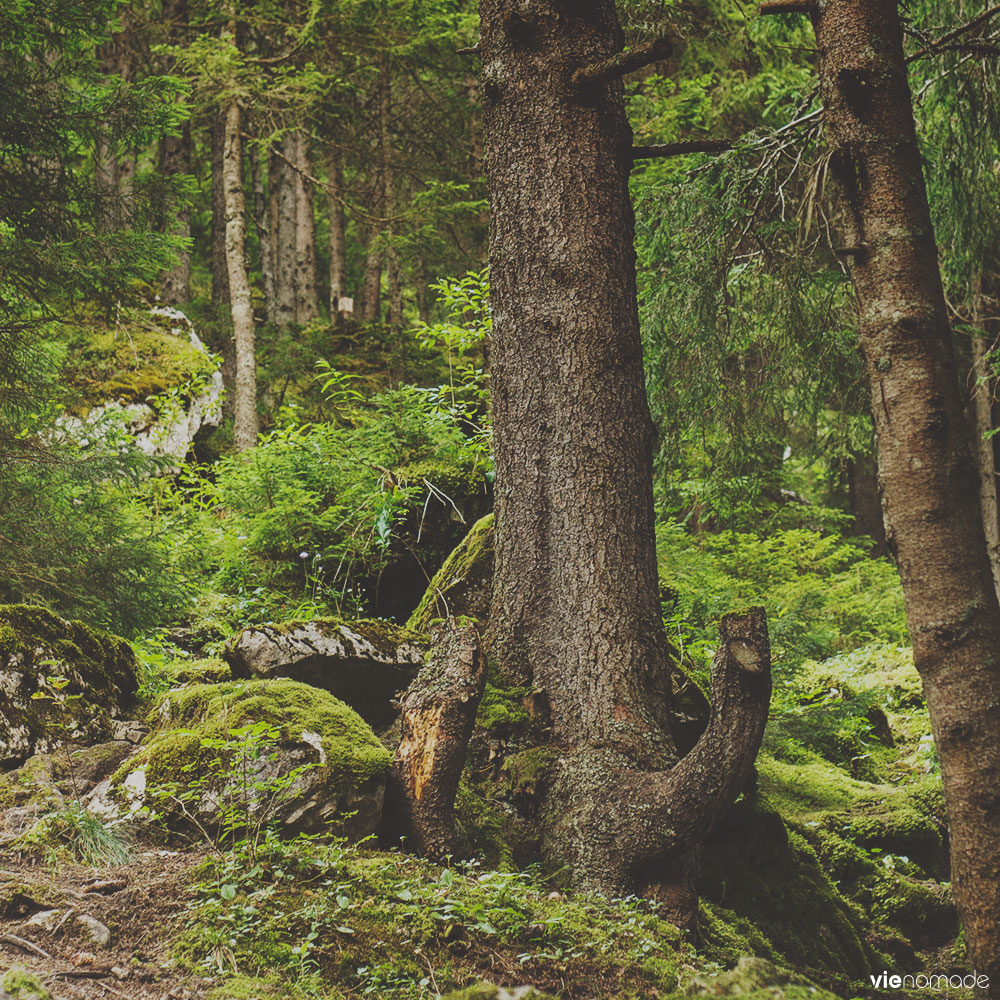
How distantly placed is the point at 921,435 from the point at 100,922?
147 inches

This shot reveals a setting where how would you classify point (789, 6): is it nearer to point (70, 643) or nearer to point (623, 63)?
point (623, 63)

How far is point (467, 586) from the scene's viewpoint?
544 cm

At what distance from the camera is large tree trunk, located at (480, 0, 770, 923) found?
356 cm

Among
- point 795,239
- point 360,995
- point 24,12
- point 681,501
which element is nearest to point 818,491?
point 681,501

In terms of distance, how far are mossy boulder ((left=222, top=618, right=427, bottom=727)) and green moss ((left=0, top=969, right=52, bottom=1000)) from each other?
2152 mm

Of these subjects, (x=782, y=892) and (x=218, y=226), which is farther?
(x=218, y=226)

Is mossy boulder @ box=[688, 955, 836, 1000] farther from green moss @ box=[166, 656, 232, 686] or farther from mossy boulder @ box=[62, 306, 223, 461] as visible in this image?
mossy boulder @ box=[62, 306, 223, 461]

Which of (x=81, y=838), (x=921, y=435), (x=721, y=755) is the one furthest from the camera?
(x=921, y=435)

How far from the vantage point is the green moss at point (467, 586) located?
537cm

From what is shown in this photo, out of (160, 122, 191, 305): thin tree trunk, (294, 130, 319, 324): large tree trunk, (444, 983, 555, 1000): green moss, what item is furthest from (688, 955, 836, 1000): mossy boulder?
(294, 130, 319, 324): large tree trunk

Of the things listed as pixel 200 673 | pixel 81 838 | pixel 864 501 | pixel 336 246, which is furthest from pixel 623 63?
pixel 336 246

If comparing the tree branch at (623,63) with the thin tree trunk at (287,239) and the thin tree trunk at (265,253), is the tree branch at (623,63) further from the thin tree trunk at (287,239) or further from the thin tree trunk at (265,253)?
the thin tree trunk at (265,253)

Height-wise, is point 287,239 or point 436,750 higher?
point 287,239

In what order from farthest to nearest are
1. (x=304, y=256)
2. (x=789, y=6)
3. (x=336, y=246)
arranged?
(x=336, y=246)
(x=304, y=256)
(x=789, y=6)
